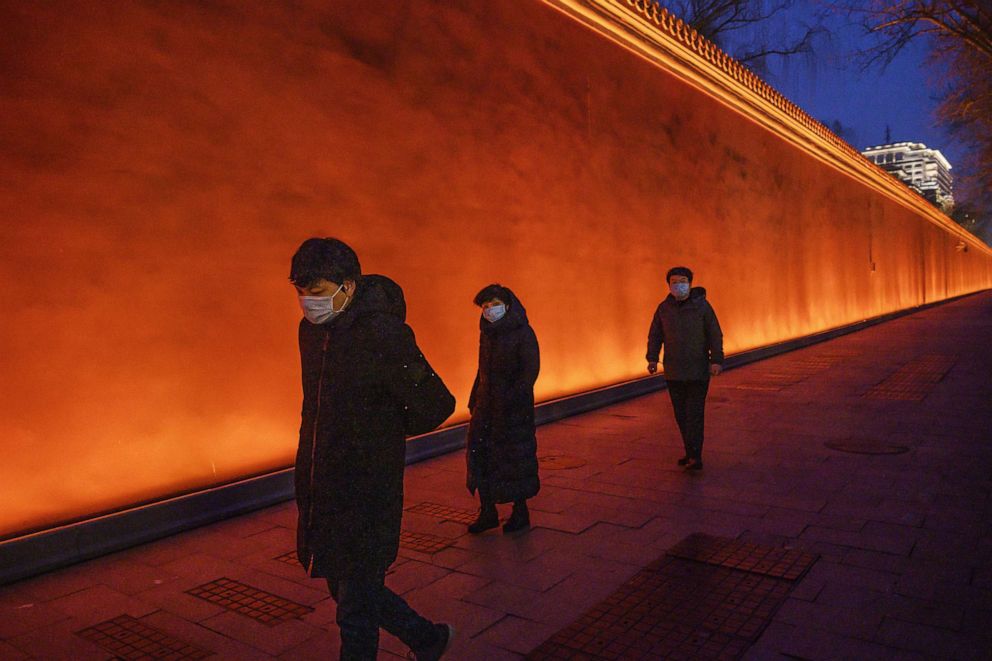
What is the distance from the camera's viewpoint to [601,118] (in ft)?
34.4

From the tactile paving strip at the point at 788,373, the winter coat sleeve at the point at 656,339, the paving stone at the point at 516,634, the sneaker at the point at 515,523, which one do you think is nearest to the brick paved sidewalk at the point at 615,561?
the paving stone at the point at 516,634

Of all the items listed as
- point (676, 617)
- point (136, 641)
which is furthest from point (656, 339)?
point (136, 641)

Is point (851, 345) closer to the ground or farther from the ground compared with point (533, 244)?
closer to the ground

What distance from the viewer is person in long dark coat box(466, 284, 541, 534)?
4.50m

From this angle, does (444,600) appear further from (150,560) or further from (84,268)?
(84,268)

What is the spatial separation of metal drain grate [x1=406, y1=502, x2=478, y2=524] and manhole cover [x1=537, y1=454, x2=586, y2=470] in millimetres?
1330

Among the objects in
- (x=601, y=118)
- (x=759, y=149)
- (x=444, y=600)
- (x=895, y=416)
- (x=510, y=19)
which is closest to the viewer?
(x=444, y=600)

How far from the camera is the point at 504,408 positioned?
4.52 meters

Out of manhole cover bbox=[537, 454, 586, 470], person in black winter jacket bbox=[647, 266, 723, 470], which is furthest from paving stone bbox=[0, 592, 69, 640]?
person in black winter jacket bbox=[647, 266, 723, 470]

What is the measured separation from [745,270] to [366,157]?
10745 mm

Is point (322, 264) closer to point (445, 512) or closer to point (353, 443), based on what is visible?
point (353, 443)

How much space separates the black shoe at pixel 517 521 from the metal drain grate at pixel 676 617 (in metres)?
1.05

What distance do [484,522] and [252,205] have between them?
3.28 m

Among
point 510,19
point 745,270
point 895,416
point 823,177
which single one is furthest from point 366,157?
point 823,177
